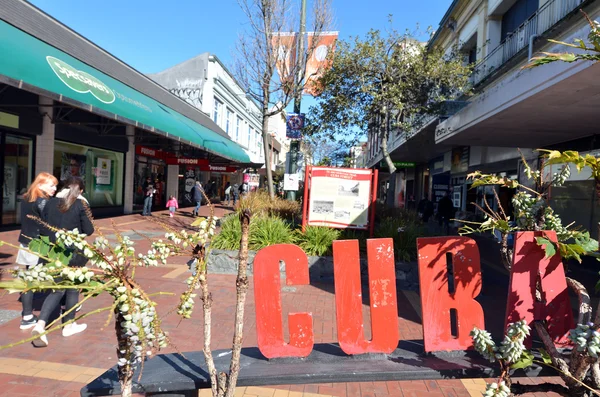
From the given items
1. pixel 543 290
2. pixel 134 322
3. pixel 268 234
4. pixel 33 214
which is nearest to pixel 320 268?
pixel 268 234

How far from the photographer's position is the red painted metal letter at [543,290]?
6.89 ft

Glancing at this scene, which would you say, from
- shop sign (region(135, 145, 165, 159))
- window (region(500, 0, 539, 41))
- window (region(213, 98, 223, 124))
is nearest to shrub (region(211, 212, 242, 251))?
shop sign (region(135, 145, 165, 159))

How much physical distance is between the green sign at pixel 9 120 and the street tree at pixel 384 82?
817 cm

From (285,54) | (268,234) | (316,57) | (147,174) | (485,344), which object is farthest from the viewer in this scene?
(147,174)

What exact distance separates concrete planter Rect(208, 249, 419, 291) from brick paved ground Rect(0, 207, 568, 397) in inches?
24.4

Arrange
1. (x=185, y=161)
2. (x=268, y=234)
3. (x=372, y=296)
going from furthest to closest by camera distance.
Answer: (x=185, y=161) < (x=268, y=234) < (x=372, y=296)

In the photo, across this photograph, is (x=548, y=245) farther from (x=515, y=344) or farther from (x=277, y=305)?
(x=277, y=305)

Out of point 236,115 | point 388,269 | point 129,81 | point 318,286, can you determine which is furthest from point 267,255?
point 236,115

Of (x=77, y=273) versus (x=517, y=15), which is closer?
(x=77, y=273)

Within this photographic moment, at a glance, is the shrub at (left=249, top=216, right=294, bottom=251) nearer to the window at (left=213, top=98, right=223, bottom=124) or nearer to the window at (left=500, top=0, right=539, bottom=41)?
the window at (left=500, top=0, right=539, bottom=41)

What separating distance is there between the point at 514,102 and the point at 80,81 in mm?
9516

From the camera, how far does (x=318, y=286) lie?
271 inches

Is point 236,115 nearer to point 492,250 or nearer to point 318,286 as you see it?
point 492,250

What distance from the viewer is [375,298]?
2.52 m
